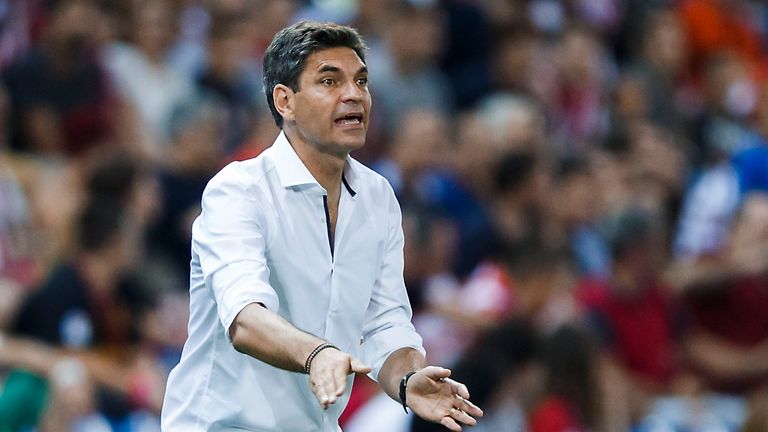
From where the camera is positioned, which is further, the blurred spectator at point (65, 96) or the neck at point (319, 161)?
the blurred spectator at point (65, 96)

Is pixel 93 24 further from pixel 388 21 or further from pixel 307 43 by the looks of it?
pixel 307 43

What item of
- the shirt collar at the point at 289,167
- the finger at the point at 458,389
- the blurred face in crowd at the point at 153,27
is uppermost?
the blurred face in crowd at the point at 153,27

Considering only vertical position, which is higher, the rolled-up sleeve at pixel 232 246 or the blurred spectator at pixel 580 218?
the blurred spectator at pixel 580 218

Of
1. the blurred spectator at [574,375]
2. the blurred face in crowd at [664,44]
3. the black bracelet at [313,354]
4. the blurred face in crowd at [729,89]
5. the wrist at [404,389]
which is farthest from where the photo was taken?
the blurred face in crowd at [664,44]

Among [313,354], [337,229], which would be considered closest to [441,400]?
[313,354]

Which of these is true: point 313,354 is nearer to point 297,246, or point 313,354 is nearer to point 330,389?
point 330,389

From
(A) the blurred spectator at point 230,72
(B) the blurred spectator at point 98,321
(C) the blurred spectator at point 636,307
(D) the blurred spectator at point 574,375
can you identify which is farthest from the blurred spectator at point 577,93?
(B) the blurred spectator at point 98,321

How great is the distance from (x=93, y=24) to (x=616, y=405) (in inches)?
149

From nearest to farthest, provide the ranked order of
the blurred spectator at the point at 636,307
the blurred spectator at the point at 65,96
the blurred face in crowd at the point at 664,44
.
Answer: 1. the blurred spectator at the point at 636,307
2. the blurred spectator at the point at 65,96
3. the blurred face in crowd at the point at 664,44

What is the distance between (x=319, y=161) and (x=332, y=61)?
28 centimetres

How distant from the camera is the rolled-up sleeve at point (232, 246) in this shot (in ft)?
12.2

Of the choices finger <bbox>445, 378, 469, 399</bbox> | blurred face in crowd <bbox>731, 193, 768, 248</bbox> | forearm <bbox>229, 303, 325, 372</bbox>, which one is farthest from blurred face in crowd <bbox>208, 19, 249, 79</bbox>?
finger <bbox>445, 378, 469, 399</bbox>

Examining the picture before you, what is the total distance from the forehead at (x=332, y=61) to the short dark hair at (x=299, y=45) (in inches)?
0.5

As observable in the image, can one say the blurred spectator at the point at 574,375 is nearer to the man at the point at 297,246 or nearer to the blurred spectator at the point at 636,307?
the blurred spectator at the point at 636,307
